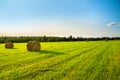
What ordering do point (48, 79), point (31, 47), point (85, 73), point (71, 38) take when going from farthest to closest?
point (71, 38) → point (31, 47) → point (85, 73) → point (48, 79)

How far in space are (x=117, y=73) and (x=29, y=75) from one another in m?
4.74

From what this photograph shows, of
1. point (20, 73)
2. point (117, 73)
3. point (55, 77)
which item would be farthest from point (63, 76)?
point (117, 73)

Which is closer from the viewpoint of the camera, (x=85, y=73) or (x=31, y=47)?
(x=85, y=73)

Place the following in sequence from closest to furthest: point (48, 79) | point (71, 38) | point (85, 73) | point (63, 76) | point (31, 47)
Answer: point (48, 79)
point (63, 76)
point (85, 73)
point (31, 47)
point (71, 38)

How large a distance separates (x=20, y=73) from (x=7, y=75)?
2.45ft

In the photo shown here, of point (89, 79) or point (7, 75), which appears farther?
point (7, 75)

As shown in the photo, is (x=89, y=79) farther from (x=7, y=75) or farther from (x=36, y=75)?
(x=7, y=75)

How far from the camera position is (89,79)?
866cm

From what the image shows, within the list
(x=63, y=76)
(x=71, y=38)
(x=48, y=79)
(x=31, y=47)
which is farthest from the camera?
(x=71, y=38)

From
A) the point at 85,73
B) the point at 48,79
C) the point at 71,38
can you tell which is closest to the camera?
the point at 48,79

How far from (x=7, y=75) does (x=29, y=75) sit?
1.11m

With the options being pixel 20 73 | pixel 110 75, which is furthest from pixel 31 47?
pixel 110 75

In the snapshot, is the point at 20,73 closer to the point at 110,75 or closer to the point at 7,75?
the point at 7,75

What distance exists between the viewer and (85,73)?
9.83 meters
